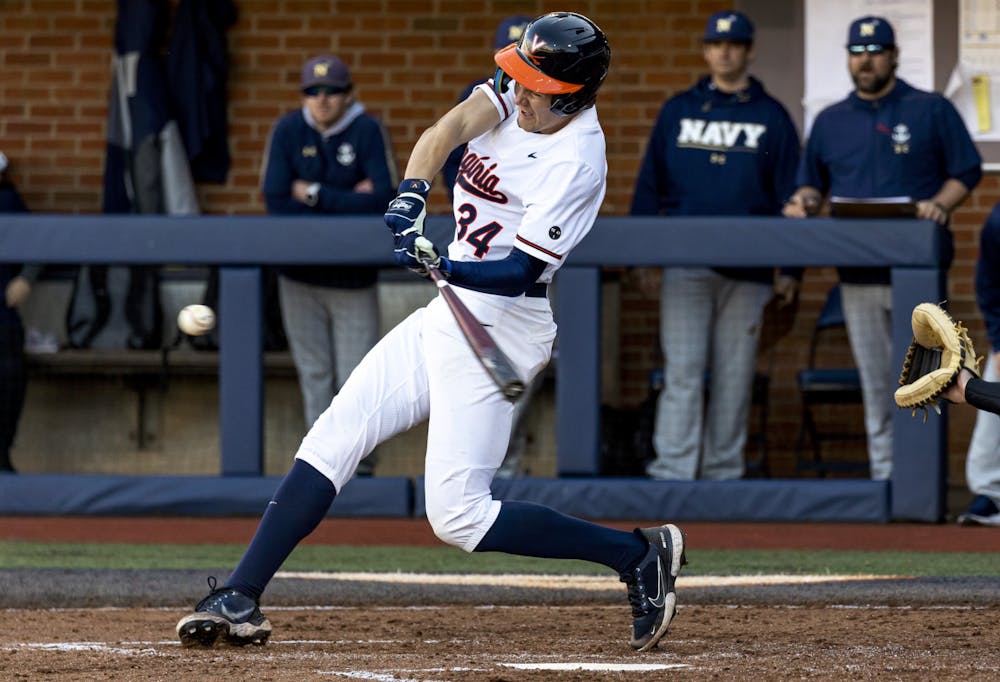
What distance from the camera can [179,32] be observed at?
359 inches

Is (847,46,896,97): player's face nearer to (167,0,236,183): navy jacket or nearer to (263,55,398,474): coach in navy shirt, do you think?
(263,55,398,474): coach in navy shirt

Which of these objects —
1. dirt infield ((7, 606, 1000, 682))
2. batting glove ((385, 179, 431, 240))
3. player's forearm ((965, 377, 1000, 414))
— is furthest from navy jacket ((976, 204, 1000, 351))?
batting glove ((385, 179, 431, 240))

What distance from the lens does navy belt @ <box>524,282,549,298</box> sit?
4.15 meters

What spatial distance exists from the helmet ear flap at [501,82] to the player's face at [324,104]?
3.39 metres

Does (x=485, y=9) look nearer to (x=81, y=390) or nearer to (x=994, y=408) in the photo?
(x=81, y=390)

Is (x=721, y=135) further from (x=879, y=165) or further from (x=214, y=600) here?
(x=214, y=600)

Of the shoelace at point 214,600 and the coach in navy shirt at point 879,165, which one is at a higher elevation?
the coach in navy shirt at point 879,165

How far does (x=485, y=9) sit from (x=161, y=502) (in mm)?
3505

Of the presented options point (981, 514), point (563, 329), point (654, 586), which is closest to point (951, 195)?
point (981, 514)

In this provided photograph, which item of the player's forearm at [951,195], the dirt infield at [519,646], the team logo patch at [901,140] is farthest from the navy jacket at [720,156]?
the dirt infield at [519,646]

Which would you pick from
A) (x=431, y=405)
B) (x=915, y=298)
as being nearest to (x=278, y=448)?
(x=915, y=298)

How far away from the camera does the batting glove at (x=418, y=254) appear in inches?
150

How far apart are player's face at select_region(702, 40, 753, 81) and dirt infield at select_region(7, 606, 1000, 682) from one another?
10.1 ft

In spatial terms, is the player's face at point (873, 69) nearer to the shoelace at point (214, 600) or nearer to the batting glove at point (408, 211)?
the batting glove at point (408, 211)
